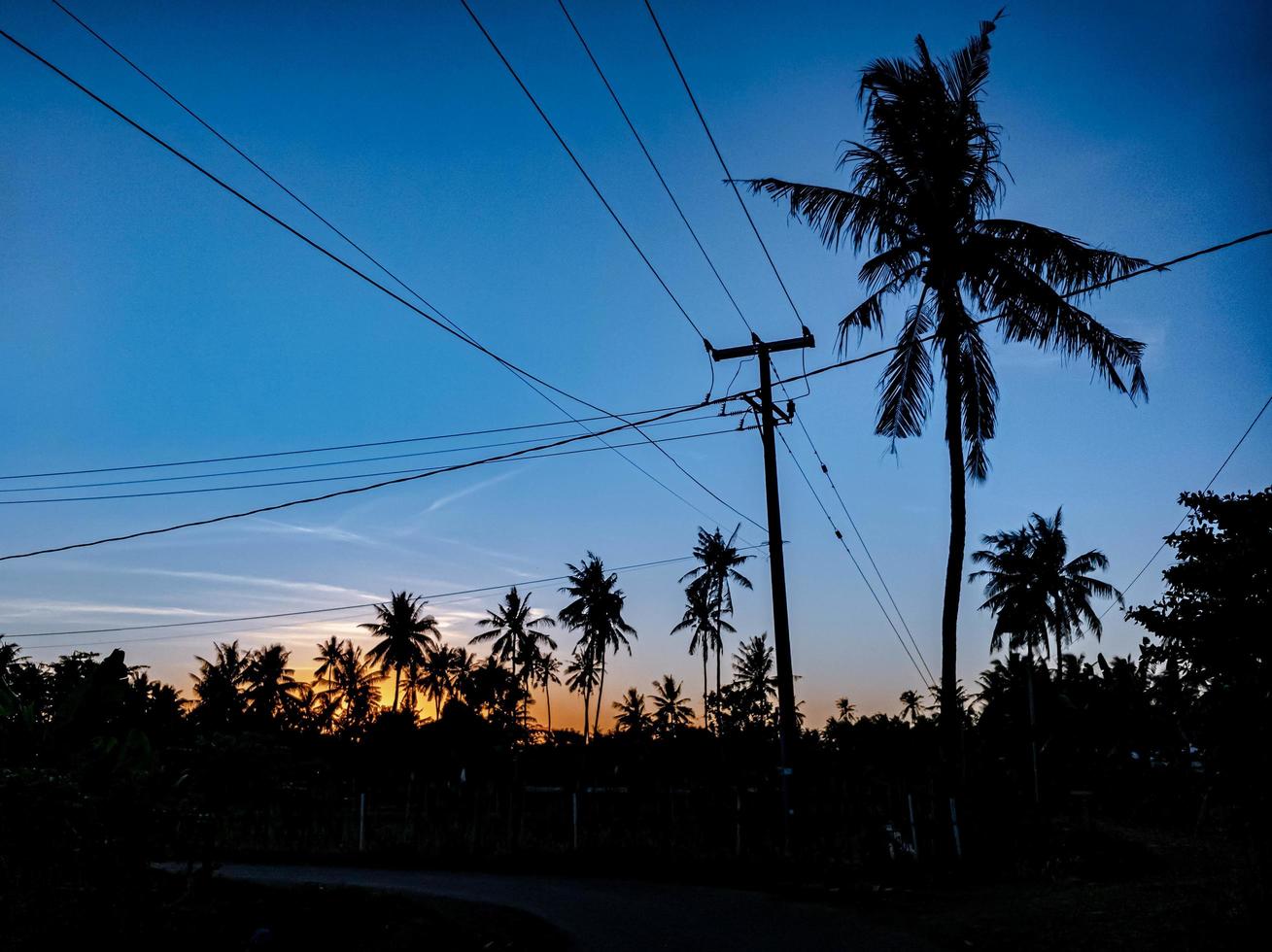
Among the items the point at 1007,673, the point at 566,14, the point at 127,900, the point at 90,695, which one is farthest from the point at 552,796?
the point at 1007,673

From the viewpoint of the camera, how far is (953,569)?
57.3 feet

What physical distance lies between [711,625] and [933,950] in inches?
1783

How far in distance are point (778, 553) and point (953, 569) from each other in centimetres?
340

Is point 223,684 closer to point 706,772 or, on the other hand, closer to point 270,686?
point 270,686

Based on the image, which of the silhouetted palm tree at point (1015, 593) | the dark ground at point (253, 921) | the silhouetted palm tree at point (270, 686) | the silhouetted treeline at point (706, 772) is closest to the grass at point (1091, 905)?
the silhouetted treeline at point (706, 772)

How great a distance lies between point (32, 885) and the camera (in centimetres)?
996

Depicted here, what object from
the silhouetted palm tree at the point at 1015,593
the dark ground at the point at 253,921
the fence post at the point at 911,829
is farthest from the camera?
the silhouetted palm tree at the point at 1015,593

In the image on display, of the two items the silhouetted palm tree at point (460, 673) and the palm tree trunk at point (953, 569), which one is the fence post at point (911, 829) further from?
the silhouetted palm tree at point (460, 673)

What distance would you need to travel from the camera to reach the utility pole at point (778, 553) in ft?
55.0

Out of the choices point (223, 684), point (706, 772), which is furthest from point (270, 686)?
point (706, 772)

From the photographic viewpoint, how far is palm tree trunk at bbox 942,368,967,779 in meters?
17.1

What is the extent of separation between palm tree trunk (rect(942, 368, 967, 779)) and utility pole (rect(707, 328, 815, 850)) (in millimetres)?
2851

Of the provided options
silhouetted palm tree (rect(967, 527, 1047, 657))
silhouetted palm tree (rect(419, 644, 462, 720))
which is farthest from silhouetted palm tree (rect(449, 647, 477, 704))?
silhouetted palm tree (rect(967, 527, 1047, 657))

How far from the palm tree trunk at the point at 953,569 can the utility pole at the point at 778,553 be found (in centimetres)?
285
